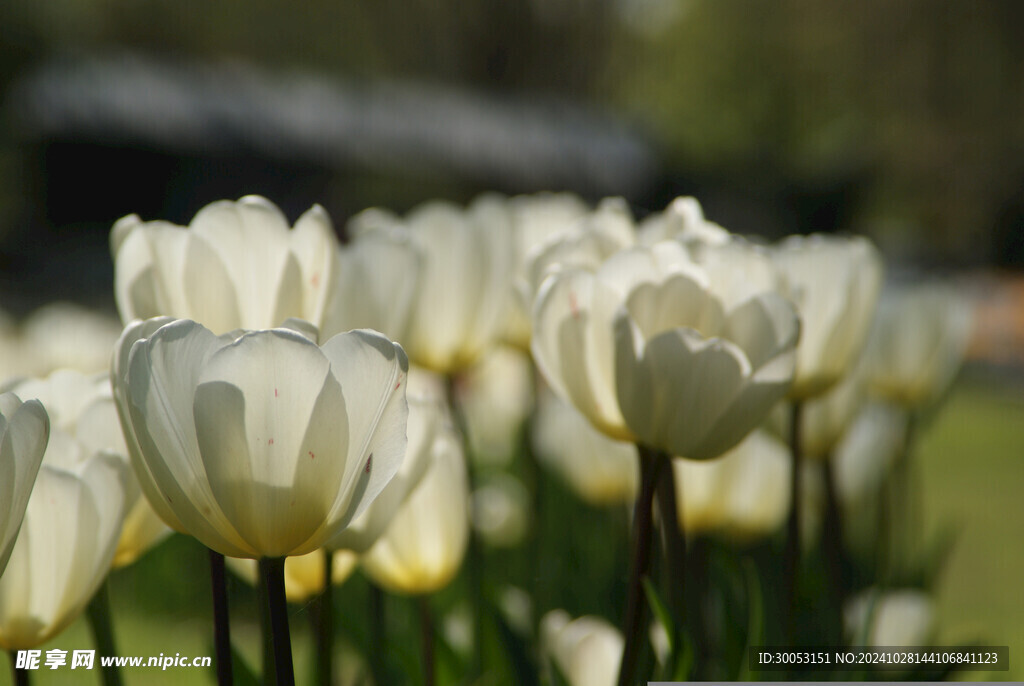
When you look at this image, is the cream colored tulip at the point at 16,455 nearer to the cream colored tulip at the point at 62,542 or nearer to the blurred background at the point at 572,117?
the cream colored tulip at the point at 62,542

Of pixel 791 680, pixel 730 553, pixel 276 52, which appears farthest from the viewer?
pixel 276 52

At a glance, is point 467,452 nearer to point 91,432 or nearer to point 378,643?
point 378,643

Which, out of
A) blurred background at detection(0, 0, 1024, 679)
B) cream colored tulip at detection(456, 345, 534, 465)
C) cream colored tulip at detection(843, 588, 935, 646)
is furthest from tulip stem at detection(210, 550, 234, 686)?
cream colored tulip at detection(456, 345, 534, 465)

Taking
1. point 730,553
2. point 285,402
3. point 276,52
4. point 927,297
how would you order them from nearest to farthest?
point 285,402
point 730,553
point 927,297
point 276,52

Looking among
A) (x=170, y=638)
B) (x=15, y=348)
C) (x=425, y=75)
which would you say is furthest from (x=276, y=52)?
(x=170, y=638)

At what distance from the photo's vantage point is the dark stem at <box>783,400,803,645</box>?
1.38 ft

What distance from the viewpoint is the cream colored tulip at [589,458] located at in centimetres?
60

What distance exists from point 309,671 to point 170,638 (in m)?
0.22

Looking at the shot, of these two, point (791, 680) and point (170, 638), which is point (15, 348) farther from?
point (791, 680)

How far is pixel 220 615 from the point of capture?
290mm

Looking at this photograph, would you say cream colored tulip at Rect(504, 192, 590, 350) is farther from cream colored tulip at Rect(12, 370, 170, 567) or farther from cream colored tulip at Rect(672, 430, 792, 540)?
cream colored tulip at Rect(12, 370, 170, 567)

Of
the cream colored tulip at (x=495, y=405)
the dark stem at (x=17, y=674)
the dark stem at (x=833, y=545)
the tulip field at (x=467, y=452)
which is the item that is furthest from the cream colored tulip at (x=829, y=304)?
the cream colored tulip at (x=495, y=405)

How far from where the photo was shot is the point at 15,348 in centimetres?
58

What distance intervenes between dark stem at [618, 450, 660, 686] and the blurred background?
0.37m
